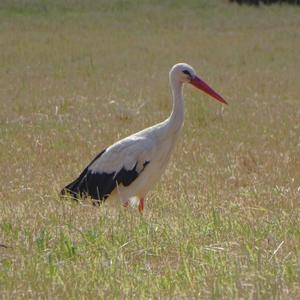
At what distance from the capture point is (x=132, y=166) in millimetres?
7578

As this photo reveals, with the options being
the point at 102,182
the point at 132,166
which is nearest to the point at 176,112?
the point at 132,166

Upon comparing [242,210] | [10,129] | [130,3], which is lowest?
[130,3]

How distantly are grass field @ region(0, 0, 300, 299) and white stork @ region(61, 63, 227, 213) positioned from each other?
20 centimetres

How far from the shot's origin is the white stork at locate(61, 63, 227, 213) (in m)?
7.54

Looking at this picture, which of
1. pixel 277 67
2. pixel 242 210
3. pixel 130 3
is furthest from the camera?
pixel 130 3

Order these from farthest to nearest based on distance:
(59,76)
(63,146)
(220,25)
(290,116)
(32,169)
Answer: (220,25) < (59,76) < (290,116) < (63,146) < (32,169)

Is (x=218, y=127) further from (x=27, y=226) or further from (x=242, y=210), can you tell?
(x=27, y=226)

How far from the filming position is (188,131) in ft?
38.9

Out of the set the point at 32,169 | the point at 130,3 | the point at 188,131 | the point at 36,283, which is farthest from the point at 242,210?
the point at 130,3

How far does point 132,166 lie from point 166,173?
1.62 m

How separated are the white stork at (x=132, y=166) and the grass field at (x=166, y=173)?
0.67 feet

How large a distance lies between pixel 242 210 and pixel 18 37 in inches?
792

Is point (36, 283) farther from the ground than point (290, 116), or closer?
farther from the ground

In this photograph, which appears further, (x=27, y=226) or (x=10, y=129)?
(x=10, y=129)
